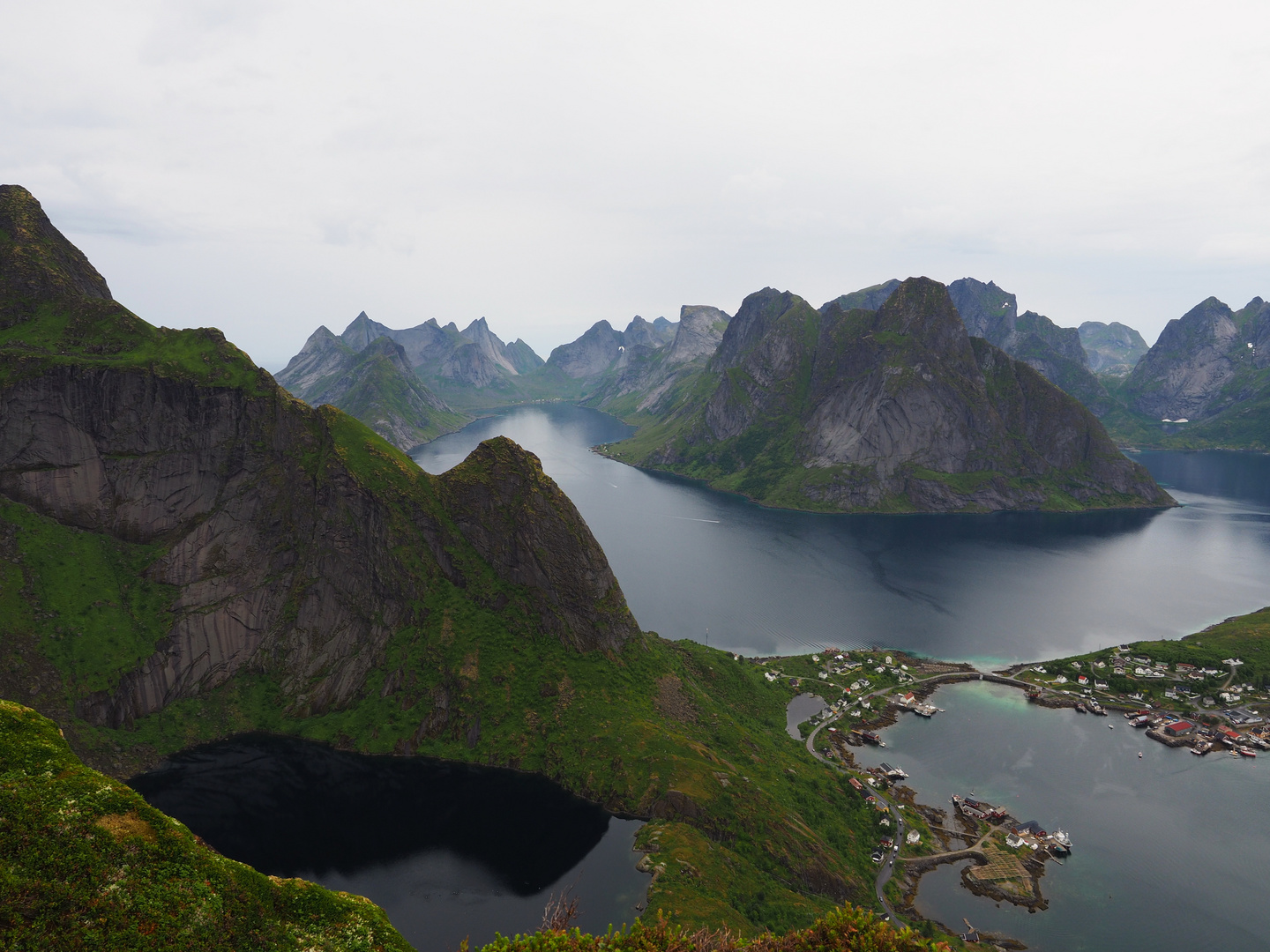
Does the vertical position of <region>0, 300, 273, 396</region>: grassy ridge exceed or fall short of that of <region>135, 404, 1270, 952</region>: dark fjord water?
it exceeds it

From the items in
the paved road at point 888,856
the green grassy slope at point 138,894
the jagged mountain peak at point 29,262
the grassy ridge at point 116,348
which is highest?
the jagged mountain peak at point 29,262

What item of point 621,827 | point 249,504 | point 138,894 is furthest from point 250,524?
point 138,894

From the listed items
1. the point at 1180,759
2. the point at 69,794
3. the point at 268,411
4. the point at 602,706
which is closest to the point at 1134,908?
the point at 1180,759

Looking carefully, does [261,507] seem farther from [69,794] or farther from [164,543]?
[69,794]

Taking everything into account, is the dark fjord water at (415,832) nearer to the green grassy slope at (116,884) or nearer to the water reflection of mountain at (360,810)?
the water reflection of mountain at (360,810)

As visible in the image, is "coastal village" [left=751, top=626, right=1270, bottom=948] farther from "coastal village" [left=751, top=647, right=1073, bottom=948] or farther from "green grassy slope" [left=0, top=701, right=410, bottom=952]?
"green grassy slope" [left=0, top=701, right=410, bottom=952]

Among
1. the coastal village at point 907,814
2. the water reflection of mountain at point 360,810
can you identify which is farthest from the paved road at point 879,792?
the water reflection of mountain at point 360,810

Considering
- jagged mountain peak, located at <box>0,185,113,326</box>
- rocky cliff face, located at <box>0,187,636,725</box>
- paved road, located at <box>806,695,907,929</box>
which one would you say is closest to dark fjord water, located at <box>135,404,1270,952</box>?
paved road, located at <box>806,695,907,929</box>

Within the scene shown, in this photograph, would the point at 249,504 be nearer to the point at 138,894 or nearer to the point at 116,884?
the point at 116,884
